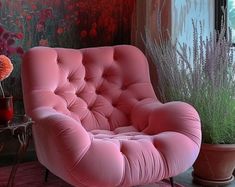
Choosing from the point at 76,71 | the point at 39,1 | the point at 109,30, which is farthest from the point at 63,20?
the point at 76,71

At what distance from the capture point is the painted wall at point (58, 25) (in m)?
2.48

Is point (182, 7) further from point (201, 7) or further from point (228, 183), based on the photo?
point (228, 183)

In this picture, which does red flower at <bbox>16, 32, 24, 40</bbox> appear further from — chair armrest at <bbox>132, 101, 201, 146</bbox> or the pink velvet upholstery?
chair armrest at <bbox>132, 101, 201, 146</bbox>

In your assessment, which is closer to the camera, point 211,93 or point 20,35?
point 211,93

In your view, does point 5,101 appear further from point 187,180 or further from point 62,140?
point 187,180

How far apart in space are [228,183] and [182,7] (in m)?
1.32

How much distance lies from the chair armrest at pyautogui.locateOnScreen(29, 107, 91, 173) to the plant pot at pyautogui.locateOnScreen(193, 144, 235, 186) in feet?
2.98

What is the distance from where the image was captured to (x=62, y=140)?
1514 millimetres

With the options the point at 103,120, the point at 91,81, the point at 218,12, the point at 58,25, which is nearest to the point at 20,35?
the point at 58,25

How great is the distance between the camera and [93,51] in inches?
92.4

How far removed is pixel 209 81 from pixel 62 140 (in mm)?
1044

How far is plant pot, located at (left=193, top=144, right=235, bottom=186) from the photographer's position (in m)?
2.07

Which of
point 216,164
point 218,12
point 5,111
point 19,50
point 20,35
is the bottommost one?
point 216,164

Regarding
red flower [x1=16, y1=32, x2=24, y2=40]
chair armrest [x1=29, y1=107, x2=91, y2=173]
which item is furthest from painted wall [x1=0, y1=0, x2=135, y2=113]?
chair armrest [x1=29, y1=107, x2=91, y2=173]
